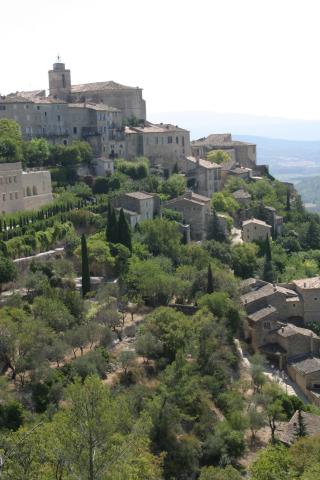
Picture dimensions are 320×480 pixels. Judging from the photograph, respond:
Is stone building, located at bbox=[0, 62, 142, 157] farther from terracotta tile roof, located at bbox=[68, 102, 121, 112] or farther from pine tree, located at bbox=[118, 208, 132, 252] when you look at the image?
pine tree, located at bbox=[118, 208, 132, 252]

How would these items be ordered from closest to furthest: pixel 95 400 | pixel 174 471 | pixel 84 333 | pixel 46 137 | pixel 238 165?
1. pixel 95 400
2. pixel 174 471
3. pixel 84 333
4. pixel 46 137
5. pixel 238 165

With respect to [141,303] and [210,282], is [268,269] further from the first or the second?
[141,303]

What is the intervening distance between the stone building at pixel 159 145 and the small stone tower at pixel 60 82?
9.05m

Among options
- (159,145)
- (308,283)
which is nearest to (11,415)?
(308,283)

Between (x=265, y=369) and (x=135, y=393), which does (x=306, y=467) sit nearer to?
(x=135, y=393)

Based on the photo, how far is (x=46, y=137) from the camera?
213ft

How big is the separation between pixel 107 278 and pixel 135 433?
22.3 metres

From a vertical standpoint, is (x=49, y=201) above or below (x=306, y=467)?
above

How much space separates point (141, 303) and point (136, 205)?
1358cm

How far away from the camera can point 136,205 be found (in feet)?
177

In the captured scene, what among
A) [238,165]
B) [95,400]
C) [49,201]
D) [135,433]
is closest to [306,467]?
[135,433]

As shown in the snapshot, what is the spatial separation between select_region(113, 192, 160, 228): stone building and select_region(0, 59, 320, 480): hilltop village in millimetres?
170

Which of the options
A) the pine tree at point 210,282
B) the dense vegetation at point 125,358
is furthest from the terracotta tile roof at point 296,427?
the pine tree at point 210,282

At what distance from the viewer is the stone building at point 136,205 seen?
53438 mm
